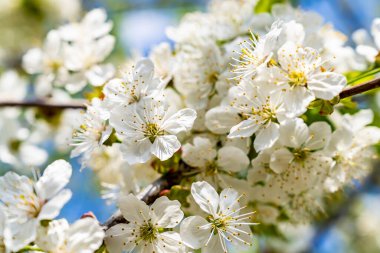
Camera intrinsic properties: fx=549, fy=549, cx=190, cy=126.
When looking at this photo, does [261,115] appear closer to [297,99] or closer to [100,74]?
[297,99]

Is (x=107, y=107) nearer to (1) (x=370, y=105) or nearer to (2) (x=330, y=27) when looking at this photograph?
(2) (x=330, y=27)

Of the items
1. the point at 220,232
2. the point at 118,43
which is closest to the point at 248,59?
the point at 220,232

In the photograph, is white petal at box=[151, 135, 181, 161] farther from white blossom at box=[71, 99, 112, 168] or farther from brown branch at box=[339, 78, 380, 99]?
brown branch at box=[339, 78, 380, 99]

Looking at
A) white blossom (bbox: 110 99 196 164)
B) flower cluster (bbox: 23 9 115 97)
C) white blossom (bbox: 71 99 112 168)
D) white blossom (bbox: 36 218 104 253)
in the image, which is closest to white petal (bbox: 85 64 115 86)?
flower cluster (bbox: 23 9 115 97)

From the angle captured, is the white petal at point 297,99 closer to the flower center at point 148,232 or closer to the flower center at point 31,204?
the flower center at point 148,232

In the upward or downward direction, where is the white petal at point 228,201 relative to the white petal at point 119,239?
upward

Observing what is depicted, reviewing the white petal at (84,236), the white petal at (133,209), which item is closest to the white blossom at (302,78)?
the white petal at (133,209)
